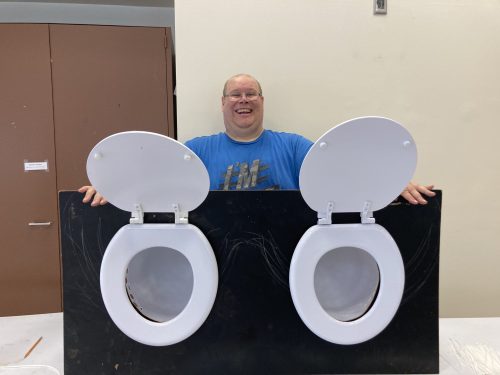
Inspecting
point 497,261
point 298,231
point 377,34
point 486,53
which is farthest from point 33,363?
point 486,53

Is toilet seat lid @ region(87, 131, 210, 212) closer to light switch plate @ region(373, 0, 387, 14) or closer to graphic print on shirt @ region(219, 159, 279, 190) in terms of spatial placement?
graphic print on shirt @ region(219, 159, 279, 190)

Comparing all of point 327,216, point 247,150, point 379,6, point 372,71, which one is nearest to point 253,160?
point 247,150

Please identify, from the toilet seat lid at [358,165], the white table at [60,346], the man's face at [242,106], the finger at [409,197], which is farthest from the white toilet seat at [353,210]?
the man's face at [242,106]

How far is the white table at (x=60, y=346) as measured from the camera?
36.8 inches

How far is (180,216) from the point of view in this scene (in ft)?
2.85

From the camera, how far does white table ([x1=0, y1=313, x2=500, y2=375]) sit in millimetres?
935

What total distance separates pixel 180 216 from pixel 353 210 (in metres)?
0.50

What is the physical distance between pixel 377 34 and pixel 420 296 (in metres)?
1.13

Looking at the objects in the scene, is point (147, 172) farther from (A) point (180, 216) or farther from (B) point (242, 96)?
(B) point (242, 96)

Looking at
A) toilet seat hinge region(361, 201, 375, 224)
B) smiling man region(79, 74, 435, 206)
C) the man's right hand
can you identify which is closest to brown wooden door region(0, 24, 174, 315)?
smiling man region(79, 74, 435, 206)

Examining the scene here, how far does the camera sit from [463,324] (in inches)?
47.0

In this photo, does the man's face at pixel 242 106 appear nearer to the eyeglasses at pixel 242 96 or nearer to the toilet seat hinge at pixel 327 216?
the eyeglasses at pixel 242 96

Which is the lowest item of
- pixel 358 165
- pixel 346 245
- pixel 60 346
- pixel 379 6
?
pixel 60 346

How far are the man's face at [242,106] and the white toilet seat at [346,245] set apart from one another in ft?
1.90
